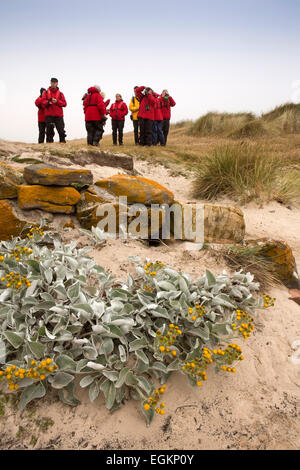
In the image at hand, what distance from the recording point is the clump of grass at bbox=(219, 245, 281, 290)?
10.4 feet

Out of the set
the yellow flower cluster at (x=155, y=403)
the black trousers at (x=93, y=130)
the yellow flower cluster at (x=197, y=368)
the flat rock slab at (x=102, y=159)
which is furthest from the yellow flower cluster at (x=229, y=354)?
the black trousers at (x=93, y=130)

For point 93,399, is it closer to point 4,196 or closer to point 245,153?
point 4,196

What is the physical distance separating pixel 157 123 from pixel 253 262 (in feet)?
29.4

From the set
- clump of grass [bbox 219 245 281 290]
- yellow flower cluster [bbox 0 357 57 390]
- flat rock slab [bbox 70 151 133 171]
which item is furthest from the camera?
flat rock slab [bbox 70 151 133 171]

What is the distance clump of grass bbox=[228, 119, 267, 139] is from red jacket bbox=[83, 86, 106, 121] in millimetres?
7680

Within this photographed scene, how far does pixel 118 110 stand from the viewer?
11.0 metres

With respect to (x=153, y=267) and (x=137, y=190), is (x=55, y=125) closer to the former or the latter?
(x=137, y=190)

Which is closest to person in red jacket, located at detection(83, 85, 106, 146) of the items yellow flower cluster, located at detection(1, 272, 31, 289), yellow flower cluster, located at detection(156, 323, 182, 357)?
yellow flower cluster, located at detection(1, 272, 31, 289)

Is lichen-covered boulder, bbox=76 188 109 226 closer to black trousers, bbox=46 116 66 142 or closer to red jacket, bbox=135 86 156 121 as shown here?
black trousers, bbox=46 116 66 142

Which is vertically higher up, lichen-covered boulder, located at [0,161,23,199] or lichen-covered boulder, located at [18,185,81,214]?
lichen-covered boulder, located at [0,161,23,199]

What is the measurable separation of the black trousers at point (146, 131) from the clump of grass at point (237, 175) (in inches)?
187

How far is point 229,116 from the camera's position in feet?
60.6

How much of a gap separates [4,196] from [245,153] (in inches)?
180
